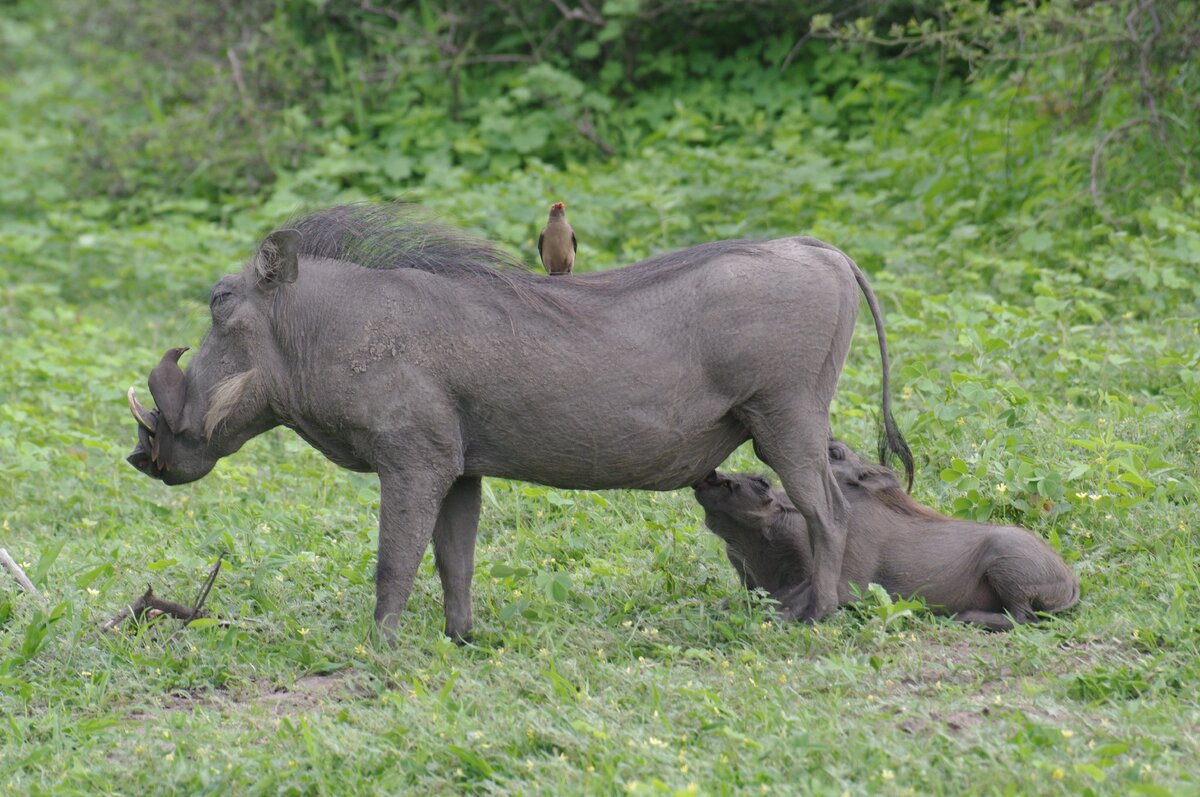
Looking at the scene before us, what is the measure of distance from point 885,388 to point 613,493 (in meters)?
1.50

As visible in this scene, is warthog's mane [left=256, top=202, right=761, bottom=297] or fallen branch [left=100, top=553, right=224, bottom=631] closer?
warthog's mane [left=256, top=202, right=761, bottom=297]

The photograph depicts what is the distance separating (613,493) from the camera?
19.7 feet

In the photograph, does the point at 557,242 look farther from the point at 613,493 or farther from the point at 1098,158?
the point at 1098,158

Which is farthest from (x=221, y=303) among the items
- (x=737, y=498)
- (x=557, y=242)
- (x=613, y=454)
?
(x=737, y=498)

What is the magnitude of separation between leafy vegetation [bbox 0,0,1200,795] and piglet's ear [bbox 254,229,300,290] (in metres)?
0.71

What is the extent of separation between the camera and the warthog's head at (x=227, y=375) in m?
4.54

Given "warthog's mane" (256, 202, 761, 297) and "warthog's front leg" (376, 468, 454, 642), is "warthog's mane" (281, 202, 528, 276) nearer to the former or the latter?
"warthog's mane" (256, 202, 761, 297)

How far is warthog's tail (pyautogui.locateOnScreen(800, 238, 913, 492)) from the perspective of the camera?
15.3 feet

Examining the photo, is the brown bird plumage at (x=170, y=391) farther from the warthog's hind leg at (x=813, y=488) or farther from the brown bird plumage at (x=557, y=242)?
the warthog's hind leg at (x=813, y=488)

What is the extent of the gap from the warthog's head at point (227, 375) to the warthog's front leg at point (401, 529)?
0.51 meters

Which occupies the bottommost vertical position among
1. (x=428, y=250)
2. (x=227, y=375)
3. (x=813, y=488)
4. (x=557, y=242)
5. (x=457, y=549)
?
(x=457, y=549)

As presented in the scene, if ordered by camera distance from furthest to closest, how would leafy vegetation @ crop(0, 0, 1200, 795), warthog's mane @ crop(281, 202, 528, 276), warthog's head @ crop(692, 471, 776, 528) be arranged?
warthog's head @ crop(692, 471, 776, 528)
warthog's mane @ crop(281, 202, 528, 276)
leafy vegetation @ crop(0, 0, 1200, 795)

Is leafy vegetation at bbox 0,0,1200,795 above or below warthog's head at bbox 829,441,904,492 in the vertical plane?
below

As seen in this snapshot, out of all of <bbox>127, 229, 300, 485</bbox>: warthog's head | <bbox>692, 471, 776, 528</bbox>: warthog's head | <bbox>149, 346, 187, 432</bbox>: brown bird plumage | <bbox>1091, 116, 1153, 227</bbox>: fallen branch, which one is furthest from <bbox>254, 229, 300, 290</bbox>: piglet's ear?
<bbox>1091, 116, 1153, 227</bbox>: fallen branch
